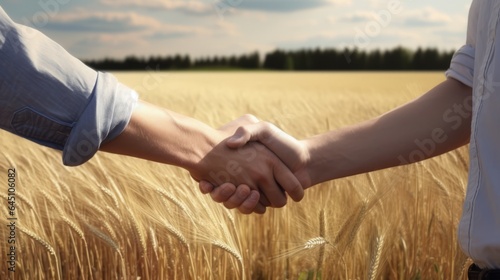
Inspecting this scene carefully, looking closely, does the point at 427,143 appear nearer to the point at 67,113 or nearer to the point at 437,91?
the point at 437,91

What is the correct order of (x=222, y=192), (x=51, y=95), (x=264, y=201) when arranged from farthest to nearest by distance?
(x=264, y=201), (x=222, y=192), (x=51, y=95)

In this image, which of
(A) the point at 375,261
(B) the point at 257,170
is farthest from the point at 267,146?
(A) the point at 375,261

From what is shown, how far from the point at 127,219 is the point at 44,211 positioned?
0.90 feet

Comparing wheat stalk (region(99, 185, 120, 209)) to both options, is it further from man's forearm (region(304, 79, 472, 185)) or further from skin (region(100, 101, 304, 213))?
man's forearm (region(304, 79, 472, 185))

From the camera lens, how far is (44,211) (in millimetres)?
1658

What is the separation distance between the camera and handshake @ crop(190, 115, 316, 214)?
4.93 ft

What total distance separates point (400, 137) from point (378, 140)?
55 millimetres

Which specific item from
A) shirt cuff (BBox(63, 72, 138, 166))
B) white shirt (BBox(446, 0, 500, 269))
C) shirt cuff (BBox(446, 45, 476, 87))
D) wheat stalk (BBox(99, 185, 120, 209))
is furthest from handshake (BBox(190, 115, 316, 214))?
white shirt (BBox(446, 0, 500, 269))

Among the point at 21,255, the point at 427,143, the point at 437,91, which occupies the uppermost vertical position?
the point at 437,91

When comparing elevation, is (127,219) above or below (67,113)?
below

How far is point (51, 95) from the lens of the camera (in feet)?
3.63

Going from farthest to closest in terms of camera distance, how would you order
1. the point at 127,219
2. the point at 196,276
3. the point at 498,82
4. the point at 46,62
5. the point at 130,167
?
the point at 130,167 < the point at 127,219 < the point at 196,276 < the point at 46,62 < the point at 498,82

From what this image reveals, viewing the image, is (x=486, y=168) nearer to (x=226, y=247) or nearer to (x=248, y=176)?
(x=226, y=247)

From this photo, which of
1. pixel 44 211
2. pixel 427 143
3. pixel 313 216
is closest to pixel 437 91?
pixel 427 143
